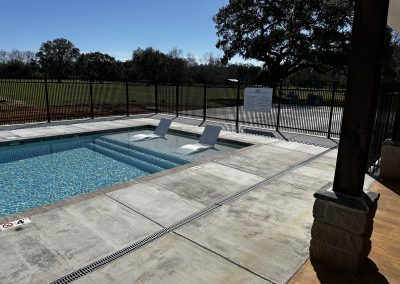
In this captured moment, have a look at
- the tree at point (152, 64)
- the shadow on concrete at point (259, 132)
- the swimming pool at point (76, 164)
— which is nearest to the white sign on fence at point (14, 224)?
the swimming pool at point (76, 164)

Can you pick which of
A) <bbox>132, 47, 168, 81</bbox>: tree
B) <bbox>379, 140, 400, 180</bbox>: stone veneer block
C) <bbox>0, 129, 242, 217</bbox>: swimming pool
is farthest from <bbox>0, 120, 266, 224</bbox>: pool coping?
<bbox>132, 47, 168, 81</bbox>: tree

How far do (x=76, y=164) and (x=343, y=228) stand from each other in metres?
7.72

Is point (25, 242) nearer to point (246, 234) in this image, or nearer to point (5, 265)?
point (5, 265)

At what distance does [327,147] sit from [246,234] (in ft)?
22.2

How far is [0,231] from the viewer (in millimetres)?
4172

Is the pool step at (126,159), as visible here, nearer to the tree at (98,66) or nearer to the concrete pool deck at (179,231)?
the concrete pool deck at (179,231)

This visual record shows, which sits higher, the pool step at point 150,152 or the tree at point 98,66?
the tree at point 98,66

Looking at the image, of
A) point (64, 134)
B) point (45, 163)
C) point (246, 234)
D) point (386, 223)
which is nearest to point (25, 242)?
point (246, 234)

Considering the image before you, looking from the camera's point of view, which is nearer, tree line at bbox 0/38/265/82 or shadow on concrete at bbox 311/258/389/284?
shadow on concrete at bbox 311/258/389/284

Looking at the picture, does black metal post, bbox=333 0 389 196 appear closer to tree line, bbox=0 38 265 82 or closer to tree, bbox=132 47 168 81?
tree line, bbox=0 38 265 82

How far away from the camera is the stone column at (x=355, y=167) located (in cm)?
290

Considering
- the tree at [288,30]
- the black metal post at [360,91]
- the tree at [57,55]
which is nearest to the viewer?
the black metal post at [360,91]

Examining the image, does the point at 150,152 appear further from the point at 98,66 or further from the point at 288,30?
the point at 98,66

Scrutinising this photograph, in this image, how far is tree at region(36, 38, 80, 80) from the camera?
77.0 m
